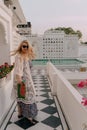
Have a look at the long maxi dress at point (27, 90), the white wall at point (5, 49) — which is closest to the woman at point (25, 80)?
the long maxi dress at point (27, 90)

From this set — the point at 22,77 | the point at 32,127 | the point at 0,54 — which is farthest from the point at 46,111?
the point at 0,54

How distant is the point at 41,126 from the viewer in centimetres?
258

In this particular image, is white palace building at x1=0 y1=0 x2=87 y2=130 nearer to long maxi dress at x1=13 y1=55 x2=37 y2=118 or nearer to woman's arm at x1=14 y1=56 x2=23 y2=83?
long maxi dress at x1=13 y1=55 x2=37 y2=118

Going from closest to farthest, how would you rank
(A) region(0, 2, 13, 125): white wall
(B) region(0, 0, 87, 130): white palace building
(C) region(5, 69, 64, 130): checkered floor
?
(B) region(0, 0, 87, 130): white palace building
(C) region(5, 69, 64, 130): checkered floor
(A) region(0, 2, 13, 125): white wall

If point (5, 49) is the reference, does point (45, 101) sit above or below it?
below

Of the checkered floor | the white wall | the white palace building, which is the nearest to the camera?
the white palace building

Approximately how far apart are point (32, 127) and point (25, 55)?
1.12m

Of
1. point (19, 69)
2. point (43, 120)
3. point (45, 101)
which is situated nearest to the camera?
point (19, 69)

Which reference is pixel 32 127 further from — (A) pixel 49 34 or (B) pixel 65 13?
(B) pixel 65 13

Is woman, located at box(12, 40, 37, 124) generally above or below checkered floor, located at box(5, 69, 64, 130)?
above

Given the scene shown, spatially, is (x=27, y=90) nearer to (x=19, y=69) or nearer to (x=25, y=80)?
(x=25, y=80)

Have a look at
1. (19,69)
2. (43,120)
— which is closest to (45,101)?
(43,120)

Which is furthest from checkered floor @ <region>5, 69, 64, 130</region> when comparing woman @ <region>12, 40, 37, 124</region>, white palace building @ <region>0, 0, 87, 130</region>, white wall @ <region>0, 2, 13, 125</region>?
white wall @ <region>0, 2, 13, 125</region>

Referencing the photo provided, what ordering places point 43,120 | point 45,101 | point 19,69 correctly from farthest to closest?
point 45,101
point 43,120
point 19,69
